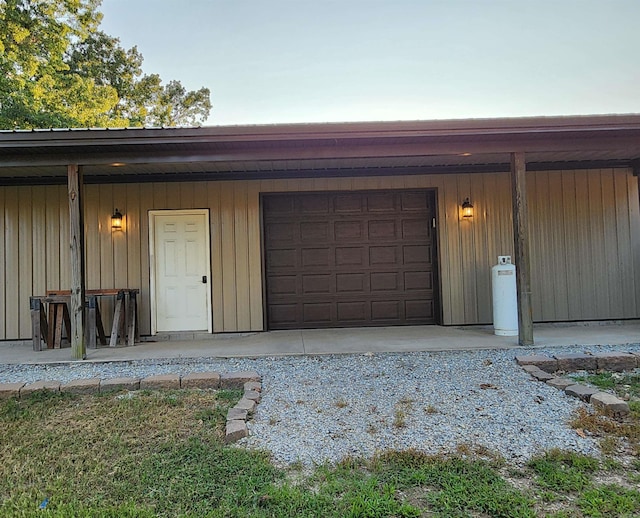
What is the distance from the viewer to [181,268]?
6527 mm

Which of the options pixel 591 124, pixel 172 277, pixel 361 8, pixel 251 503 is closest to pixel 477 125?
pixel 591 124

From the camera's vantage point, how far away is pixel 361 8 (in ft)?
28.9

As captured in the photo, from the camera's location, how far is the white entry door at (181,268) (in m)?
6.48

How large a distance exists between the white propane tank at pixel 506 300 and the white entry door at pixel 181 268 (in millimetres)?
4037

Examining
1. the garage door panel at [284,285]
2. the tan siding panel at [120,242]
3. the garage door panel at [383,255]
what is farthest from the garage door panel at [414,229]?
the tan siding panel at [120,242]

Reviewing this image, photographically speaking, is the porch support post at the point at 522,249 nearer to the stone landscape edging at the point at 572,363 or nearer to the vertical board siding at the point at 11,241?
the stone landscape edging at the point at 572,363

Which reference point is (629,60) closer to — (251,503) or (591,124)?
(591,124)

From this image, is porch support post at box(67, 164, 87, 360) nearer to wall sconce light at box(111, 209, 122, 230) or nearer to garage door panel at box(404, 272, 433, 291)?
wall sconce light at box(111, 209, 122, 230)

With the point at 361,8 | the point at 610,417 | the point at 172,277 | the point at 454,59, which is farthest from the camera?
the point at 454,59

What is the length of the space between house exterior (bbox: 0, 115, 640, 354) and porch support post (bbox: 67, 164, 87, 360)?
1.39 metres

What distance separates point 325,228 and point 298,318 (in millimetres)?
1450

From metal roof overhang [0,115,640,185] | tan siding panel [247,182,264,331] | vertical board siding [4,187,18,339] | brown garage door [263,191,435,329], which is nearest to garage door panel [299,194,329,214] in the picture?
brown garage door [263,191,435,329]

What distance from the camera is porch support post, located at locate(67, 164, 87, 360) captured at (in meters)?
4.80

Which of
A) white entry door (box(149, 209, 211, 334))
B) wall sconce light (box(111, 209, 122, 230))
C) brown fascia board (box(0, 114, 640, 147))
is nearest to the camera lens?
brown fascia board (box(0, 114, 640, 147))
